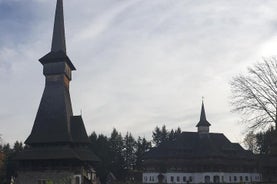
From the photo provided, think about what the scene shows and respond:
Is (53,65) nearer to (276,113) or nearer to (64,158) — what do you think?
(64,158)

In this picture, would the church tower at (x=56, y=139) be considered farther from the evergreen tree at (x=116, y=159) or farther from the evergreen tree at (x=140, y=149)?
the evergreen tree at (x=140, y=149)

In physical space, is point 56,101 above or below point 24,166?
above

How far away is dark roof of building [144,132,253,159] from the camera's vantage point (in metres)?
63.9

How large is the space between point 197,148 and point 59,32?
104ft

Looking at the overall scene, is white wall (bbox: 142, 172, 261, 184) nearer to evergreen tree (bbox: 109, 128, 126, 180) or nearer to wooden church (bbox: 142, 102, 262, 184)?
wooden church (bbox: 142, 102, 262, 184)

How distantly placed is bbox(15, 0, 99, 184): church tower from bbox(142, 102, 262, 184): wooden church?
63.4ft

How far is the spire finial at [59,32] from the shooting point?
4656cm

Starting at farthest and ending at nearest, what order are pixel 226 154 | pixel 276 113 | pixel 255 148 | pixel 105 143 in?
1. pixel 255 148
2. pixel 105 143
3. pixel 226 154
4. pixel 276 113

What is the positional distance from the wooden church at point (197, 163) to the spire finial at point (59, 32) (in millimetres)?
25952

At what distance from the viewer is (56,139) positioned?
132 feet

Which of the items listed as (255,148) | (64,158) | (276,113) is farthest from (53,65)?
(255,148)

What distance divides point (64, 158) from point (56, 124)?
174 inches

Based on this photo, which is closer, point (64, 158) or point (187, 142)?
point (64, 158)

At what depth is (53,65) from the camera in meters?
44.8
